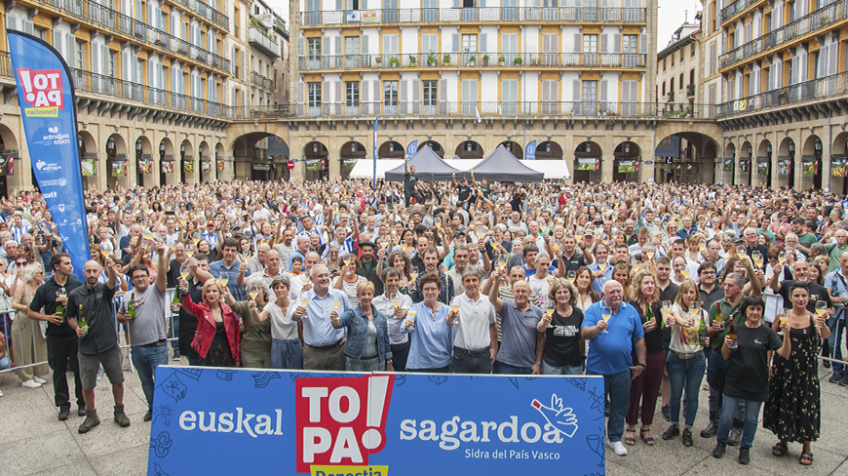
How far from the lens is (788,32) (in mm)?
31719

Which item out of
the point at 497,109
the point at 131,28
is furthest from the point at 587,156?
the point at 131,28

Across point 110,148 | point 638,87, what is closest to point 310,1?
point 110,148

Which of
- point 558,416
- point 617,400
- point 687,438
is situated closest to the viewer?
point 558,416

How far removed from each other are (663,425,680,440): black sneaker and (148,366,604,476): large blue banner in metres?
1.82

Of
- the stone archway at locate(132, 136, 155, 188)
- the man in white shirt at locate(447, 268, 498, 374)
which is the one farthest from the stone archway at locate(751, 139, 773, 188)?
the man in white shirt at locate(447, 268, 498, 374)

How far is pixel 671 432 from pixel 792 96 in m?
31.0

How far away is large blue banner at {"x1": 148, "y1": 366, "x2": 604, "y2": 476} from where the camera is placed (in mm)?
4773

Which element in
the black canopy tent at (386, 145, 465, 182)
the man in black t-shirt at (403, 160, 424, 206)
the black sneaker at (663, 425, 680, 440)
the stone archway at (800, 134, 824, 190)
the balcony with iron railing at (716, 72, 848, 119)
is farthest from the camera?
the stone archway at (800, 134, 824, 190)

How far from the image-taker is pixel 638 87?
41312mm

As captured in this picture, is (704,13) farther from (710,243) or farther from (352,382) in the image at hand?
(352,382)

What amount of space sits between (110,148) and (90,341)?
29.1 m

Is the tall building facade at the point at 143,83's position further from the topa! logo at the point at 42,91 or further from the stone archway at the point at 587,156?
the stone archway at the point at 587,156

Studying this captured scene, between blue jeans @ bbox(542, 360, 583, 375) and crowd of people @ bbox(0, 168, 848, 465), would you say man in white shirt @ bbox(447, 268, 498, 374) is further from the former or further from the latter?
blue jeans @ bbox(542, 360, 583, 375)

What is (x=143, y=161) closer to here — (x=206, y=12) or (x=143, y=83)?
(x=143, y=83)
